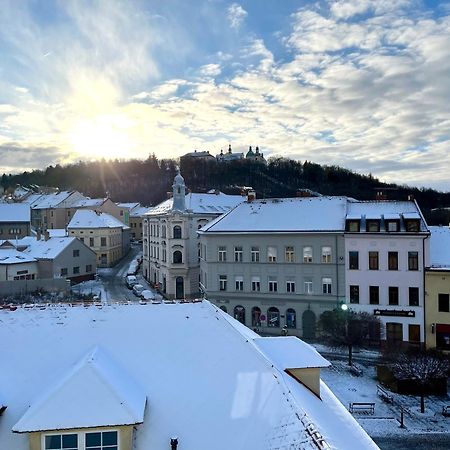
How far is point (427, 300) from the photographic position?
32938 mm

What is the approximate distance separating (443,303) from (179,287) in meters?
27.1

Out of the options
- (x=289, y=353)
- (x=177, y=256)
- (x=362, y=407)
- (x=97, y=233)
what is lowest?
(x=362, y=407)

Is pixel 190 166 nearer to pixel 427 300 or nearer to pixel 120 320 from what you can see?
pixel 427 300

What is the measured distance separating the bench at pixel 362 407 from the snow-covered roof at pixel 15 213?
6346 cm

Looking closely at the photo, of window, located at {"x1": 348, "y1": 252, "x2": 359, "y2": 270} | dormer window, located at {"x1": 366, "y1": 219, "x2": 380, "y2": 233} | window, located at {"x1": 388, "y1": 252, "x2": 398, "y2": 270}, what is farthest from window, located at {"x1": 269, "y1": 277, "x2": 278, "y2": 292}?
window, located at {"x1": 388, "y1": 252, "x2": 398, "y2": 270}

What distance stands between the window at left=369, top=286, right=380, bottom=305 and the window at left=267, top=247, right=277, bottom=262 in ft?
25.7

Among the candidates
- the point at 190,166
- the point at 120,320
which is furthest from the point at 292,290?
the point at 190,166

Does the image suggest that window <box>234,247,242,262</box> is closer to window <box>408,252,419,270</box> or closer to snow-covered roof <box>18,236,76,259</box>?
window <box>408,252,419,270</box>

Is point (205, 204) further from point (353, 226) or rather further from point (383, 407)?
point (383, 407)

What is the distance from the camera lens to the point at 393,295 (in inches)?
1339

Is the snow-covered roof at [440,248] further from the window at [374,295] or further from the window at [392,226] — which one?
the window at [374,295]

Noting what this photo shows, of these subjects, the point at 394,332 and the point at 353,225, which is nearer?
the point at 394,332

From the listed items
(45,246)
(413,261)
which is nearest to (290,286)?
(413,261)

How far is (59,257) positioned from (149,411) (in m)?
48.5
